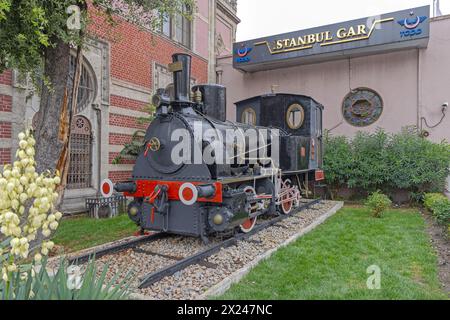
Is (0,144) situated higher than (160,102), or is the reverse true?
(160,102)

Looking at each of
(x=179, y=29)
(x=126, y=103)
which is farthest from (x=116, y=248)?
(x=179, y=29)

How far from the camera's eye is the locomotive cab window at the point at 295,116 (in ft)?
28.2

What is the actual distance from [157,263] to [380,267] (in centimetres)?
318

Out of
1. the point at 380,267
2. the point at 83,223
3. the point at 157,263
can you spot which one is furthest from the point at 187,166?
the point at 83,223

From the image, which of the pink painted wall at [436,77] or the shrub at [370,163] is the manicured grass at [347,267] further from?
the pink painted wall at [436,77]


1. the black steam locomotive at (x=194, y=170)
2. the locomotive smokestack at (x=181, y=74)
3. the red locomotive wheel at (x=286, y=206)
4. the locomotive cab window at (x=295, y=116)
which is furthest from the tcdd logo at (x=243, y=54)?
the locomotive smokestack at (x=181, y=74)

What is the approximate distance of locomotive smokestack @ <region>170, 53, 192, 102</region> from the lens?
540 cm

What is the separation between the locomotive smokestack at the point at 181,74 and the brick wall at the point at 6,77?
4550 mm

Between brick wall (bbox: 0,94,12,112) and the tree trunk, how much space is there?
296cm

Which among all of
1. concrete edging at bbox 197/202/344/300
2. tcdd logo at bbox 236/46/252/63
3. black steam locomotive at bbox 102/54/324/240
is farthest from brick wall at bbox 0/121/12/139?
tcdd logo at bbox 236/46/252/63

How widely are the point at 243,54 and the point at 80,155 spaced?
8.12 meters

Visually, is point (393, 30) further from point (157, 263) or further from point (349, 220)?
point (157, 263)
